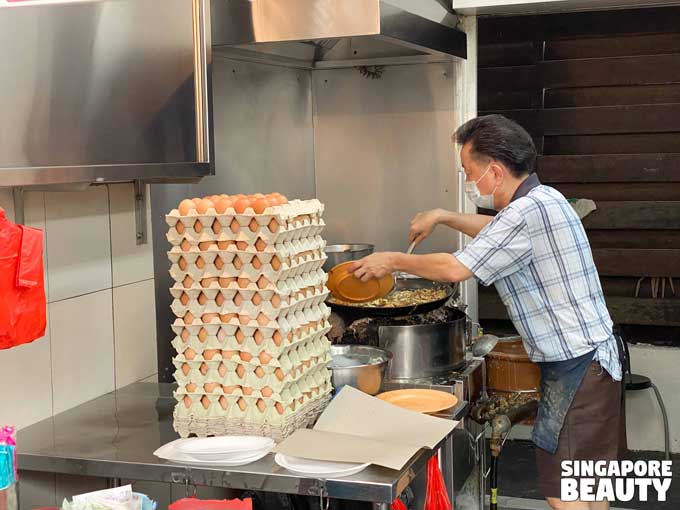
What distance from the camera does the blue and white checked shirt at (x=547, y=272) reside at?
3.15 meters

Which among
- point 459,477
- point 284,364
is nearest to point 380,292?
point 459,477

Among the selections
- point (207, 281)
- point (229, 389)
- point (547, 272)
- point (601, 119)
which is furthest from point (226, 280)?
point (601, 119)

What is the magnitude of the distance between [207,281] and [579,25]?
3.97 meters

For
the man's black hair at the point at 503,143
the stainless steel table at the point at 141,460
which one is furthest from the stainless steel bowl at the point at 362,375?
the man's black hair at the point at 503,143

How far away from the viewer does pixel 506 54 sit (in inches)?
231

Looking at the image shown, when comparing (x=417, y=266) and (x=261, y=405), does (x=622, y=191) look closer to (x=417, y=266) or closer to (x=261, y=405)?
(x=417, y=266)

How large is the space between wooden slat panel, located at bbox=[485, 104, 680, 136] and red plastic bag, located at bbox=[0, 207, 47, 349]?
13.9ft

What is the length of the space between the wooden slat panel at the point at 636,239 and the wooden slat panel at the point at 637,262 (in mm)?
152

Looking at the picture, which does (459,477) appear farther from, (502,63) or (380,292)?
(502,63)

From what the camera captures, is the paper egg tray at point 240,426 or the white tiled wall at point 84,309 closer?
the paper egg tray at point 240,426

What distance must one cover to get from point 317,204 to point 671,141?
12.2 feet

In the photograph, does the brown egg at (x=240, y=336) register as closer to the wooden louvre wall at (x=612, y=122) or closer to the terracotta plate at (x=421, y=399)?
the terracotta plate at (x=421, y=399)

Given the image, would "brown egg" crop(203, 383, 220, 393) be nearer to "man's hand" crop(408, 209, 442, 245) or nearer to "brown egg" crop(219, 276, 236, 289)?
"brown egg" crop(219, 276, 236, 289)

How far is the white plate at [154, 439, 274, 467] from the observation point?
230 centimetres
